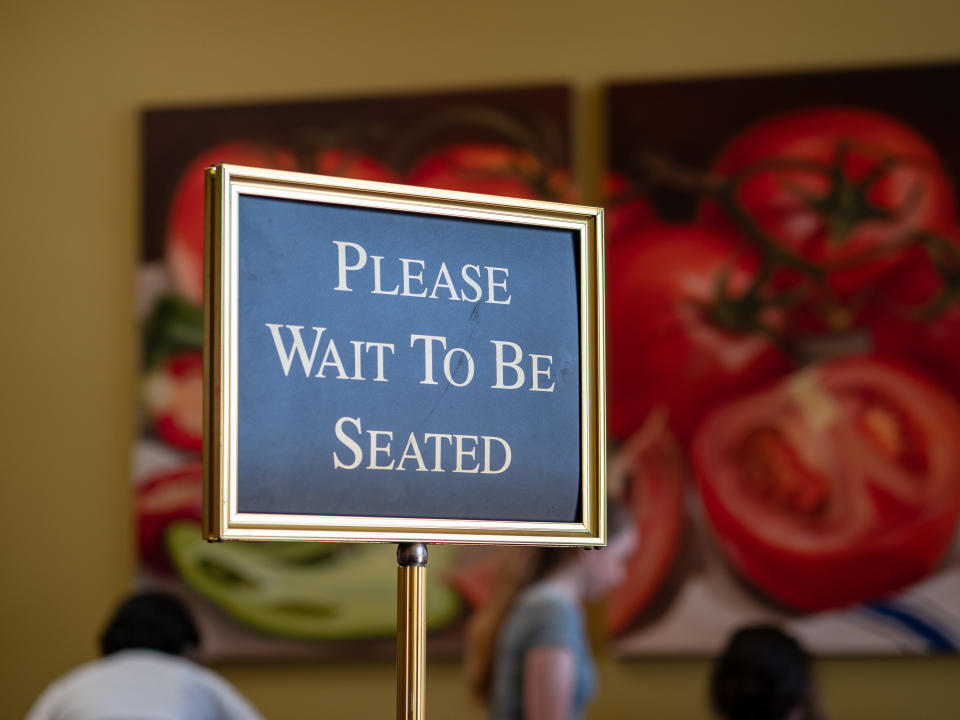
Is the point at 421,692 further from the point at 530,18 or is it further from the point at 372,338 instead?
the point at 530,18

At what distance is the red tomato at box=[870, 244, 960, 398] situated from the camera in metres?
3.21

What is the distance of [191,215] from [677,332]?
4.33 feet

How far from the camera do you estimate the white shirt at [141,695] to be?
2330 mm

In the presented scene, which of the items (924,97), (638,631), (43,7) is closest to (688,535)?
(638,631)

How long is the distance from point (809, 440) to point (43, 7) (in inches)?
94.6

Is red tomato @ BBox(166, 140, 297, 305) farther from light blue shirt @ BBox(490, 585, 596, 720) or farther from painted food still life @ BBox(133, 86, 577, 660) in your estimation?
light blue shirt @ BBox(490, 585, 596, 720)

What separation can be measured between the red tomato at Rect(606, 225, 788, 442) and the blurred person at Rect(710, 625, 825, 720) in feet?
3.01

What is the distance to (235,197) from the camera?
755 mm

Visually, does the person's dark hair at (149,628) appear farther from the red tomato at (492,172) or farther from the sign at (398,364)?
the sign at (398,364)

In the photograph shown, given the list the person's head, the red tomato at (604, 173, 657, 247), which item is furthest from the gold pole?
the red tomato at (604, 173, 657, 247)

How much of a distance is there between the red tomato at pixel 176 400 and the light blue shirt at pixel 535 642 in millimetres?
1089

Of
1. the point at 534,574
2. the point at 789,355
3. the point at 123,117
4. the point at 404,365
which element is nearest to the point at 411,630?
the point at 404,365

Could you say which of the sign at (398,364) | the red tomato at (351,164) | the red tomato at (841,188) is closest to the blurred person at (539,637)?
the red tomato at (841,188)

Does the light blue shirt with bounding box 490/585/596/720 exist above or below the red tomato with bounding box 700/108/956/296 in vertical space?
below
